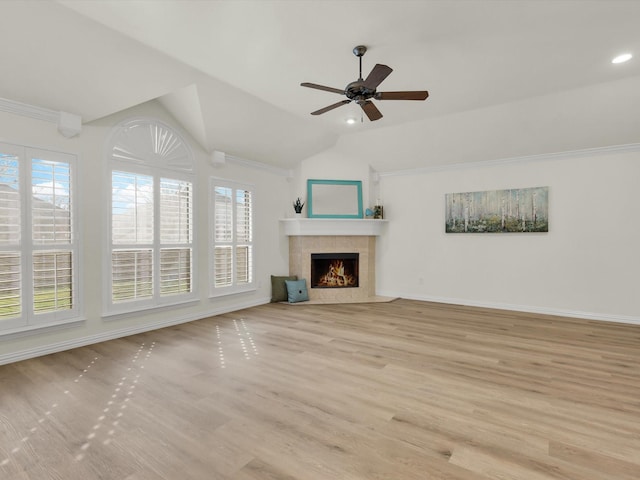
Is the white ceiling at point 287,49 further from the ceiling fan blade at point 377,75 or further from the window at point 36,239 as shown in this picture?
the window at point 36,239

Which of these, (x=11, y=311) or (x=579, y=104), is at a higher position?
(x=579, y=104)

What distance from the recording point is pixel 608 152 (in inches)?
192

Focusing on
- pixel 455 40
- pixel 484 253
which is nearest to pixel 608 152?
pixel 484 253

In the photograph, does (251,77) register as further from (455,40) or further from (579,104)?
(579,104)

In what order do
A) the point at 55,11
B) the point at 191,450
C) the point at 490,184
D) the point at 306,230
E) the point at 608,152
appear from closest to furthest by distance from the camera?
the point at 191,450
the point at 55,11
the point at 608,152
the point at 490,184
the point at 306,230

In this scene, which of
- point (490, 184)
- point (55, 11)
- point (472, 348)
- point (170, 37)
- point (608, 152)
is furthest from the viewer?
point (490, 184)

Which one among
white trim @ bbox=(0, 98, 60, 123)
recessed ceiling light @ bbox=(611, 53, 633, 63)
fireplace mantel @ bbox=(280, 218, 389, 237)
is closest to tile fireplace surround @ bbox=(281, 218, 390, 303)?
fireplace mantel @ bbox=(280, 218, 389, 237)

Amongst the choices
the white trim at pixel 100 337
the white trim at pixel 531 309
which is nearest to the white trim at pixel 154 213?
the white trim at pixel 100 337

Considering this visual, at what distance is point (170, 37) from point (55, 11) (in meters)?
0.82

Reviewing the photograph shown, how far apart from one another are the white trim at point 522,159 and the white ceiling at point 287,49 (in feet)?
4.42

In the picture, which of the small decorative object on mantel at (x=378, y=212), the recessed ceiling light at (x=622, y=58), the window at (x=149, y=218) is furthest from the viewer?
the small decorative object on mantel at (x=378, y=212)

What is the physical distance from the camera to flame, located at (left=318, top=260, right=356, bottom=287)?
21.6 feet

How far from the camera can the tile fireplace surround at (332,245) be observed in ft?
20.8

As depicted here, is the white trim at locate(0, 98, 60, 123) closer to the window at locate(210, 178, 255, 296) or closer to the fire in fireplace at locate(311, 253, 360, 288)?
the window at locate(210, 178, 255, 296)
